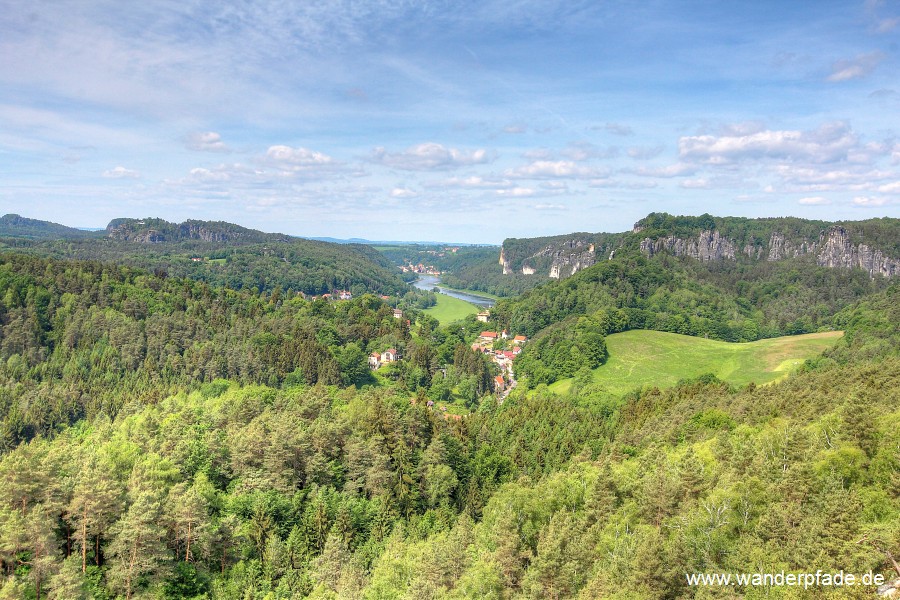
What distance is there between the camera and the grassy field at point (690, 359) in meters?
92.9

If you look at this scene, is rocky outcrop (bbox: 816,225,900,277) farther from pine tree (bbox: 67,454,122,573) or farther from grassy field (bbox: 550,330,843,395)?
pine tree (bbox: 67,454,122,573)

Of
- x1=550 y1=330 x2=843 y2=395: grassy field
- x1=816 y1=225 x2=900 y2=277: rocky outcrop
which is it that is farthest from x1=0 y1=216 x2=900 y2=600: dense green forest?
x1=816 y1=225 x2=900 y2=277: rocky outcrop

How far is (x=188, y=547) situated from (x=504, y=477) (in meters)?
27.2

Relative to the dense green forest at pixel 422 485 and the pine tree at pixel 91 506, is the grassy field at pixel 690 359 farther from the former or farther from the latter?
the pine tree at pixel 91 506

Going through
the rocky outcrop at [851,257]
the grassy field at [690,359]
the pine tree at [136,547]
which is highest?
the rocky outcrop at [851,257]

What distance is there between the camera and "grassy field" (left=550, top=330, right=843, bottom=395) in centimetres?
9294

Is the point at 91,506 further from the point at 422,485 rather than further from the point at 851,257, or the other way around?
the point at 851,257

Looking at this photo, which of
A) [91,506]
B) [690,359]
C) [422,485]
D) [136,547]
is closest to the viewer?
[136,547]

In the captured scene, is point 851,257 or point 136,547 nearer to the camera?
point 136,547

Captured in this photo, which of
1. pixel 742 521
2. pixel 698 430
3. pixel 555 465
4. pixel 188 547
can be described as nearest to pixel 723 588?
pixel 742 521

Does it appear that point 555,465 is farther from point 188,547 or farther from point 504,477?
point 188,547

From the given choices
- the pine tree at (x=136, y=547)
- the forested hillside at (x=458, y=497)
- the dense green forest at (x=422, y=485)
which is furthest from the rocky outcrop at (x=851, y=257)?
the pine tree at (x=136, y=547)

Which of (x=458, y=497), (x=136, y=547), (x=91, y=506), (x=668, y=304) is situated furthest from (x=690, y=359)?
(x=91, y=506)

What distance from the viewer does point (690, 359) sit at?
10525 centimetres
